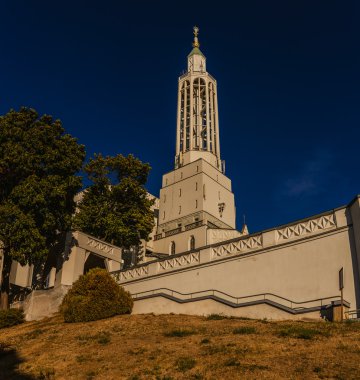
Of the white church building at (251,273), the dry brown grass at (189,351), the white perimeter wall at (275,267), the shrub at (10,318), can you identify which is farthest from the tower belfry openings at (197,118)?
the dry brown grass at (189,351)

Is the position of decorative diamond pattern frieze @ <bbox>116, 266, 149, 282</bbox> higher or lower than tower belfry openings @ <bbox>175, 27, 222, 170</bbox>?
lower

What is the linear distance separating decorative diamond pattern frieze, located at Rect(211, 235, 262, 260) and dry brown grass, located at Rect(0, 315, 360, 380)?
19.8ft

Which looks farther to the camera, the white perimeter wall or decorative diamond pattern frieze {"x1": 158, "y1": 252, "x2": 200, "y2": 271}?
decorative diamond pattern frieze {"x1": 158, "y1": 252, "x2": 200, "y2": 271}

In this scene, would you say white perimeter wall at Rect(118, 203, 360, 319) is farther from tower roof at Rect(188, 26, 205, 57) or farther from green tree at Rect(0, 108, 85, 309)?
tower roof at Rect(188, 26, 205, 57)

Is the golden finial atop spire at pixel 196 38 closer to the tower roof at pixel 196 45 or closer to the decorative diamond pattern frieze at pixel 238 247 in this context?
the tower roof at pixel 196 45

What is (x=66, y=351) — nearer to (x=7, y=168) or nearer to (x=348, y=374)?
(x=348, y=374)

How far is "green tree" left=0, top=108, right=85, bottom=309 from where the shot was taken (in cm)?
2759

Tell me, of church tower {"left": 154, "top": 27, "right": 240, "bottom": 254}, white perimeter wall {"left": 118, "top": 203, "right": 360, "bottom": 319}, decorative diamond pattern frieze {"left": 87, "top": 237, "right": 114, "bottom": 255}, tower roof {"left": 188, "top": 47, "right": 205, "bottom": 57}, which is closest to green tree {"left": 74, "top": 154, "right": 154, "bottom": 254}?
decorative diamond pattern frieze {"left": 87, "top": 237, "right": 114, "bottom": 255}

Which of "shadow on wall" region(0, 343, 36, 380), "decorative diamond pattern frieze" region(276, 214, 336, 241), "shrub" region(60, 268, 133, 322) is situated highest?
"decorative diamond pattern frieze" region(276, 214, 336, 241)

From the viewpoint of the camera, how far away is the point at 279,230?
25641mm

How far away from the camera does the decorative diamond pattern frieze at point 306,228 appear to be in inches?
941

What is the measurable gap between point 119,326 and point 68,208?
12111mm

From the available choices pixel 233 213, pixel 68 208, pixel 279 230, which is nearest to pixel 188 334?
pixel 279 230

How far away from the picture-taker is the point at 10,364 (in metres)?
16.5
